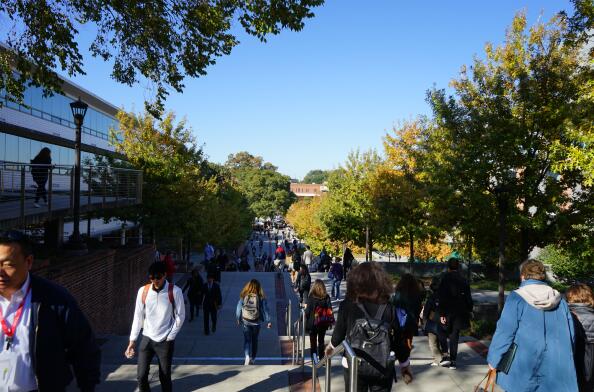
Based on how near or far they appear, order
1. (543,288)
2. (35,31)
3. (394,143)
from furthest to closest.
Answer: (394,143) < (35,31) < (543,288)

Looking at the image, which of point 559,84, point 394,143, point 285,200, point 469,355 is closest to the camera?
point 469,355

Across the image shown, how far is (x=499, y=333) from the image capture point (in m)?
4.29

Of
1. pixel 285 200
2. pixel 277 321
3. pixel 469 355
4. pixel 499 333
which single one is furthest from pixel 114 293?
pixel 285 200

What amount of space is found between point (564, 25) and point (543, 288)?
9962 millimetres

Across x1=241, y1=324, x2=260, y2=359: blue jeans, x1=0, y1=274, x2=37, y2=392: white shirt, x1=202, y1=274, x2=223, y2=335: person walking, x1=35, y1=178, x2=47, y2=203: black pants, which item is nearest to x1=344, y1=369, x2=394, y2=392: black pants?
x1=0, y1=274, x2=37, y2=392: white shirt

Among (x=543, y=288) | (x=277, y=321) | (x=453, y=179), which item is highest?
(x=453, y=179)

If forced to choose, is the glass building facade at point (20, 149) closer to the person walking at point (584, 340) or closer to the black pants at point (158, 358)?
the black pants at point (158, 358)

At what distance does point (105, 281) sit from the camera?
461 inches

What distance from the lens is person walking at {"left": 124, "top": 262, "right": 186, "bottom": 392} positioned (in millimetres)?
5551

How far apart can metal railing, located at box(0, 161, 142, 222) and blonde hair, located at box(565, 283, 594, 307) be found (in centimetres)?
926

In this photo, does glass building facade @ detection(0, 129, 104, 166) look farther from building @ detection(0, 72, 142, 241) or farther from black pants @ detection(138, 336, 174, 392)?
black pants @ detection(138, 336, 174, 392)

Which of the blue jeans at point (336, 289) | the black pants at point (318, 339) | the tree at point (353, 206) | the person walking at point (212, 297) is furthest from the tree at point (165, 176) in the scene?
the black pants at point (318, 339)

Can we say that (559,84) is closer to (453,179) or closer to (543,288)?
(453,179)

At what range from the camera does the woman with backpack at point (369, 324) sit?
3986mm
